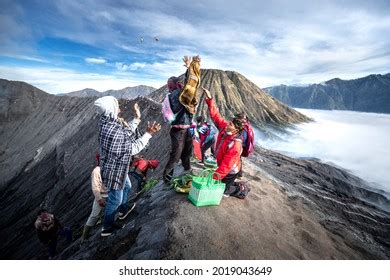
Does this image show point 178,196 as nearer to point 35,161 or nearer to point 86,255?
point 86,255

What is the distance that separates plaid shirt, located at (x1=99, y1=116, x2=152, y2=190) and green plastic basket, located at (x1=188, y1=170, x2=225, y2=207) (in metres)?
1.23

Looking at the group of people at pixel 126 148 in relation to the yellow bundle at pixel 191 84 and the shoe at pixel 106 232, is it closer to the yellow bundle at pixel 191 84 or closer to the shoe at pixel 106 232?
the shoe at pixel 106 232

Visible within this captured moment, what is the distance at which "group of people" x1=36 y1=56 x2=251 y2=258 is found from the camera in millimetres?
4359

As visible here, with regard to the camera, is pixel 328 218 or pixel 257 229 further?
pixel 328 218

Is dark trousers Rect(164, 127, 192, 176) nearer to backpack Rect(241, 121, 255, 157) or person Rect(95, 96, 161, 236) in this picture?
person Rect(95, 96, 161, 236)

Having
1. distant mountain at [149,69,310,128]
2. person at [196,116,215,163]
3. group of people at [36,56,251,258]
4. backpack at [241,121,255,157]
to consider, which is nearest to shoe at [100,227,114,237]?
group of people at [36,56,251,258]

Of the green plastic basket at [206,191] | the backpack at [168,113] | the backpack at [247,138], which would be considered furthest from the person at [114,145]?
the backpack at [247,138]

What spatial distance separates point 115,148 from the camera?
171 inches

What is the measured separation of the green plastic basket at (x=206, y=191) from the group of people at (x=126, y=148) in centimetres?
16

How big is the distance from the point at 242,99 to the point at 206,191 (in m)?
67.7

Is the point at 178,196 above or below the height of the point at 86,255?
above

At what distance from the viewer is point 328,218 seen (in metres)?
7.82

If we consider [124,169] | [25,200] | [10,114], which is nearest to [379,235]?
[124,169]

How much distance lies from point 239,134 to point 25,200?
26.8m
